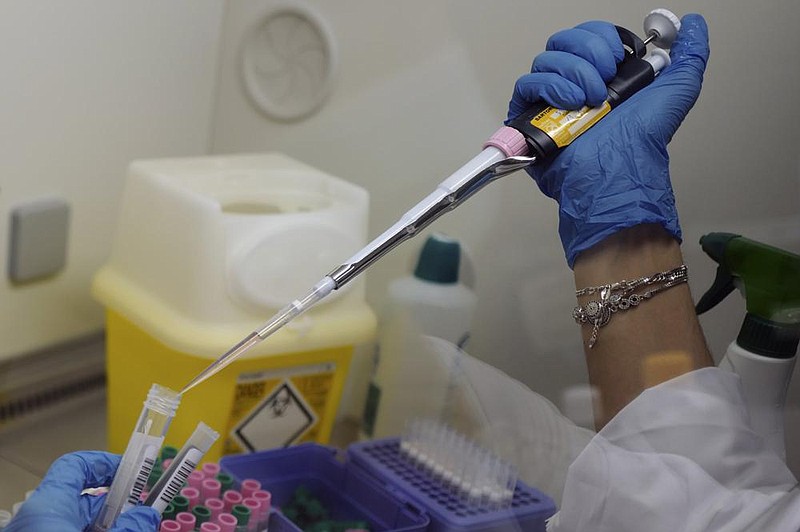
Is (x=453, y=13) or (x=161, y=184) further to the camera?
(x=453, y=13)

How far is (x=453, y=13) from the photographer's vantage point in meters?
1.41

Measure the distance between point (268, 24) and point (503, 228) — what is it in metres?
0.55

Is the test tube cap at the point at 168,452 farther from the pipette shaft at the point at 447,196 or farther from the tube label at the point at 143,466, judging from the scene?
the pipette shaft at the point at 447,196

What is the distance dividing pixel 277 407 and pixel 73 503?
1.57ft

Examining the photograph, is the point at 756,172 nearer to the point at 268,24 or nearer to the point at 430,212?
the point at 430,212

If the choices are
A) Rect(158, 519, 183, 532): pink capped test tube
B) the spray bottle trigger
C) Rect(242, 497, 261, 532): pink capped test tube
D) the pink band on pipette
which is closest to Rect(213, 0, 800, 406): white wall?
the spray bottle trigger

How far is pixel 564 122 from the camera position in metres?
0.99

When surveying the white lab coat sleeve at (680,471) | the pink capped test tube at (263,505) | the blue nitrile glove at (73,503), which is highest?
the white lab coat sleeve at (680,471)

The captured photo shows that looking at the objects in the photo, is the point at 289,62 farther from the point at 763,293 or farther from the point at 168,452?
the point at 763,293

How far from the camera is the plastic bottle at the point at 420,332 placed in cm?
139

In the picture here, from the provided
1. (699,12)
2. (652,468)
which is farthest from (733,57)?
(652,468)

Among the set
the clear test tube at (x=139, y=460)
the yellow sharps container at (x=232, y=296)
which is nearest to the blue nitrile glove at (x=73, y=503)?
the clear test tube at (x=139, y=460)

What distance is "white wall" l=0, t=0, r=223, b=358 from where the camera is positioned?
136 cm

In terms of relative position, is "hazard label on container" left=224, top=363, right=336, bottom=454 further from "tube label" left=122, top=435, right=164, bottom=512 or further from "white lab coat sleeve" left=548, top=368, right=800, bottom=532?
"white lab coat sleeve" left=548, top=368, right=800, bottom=532
